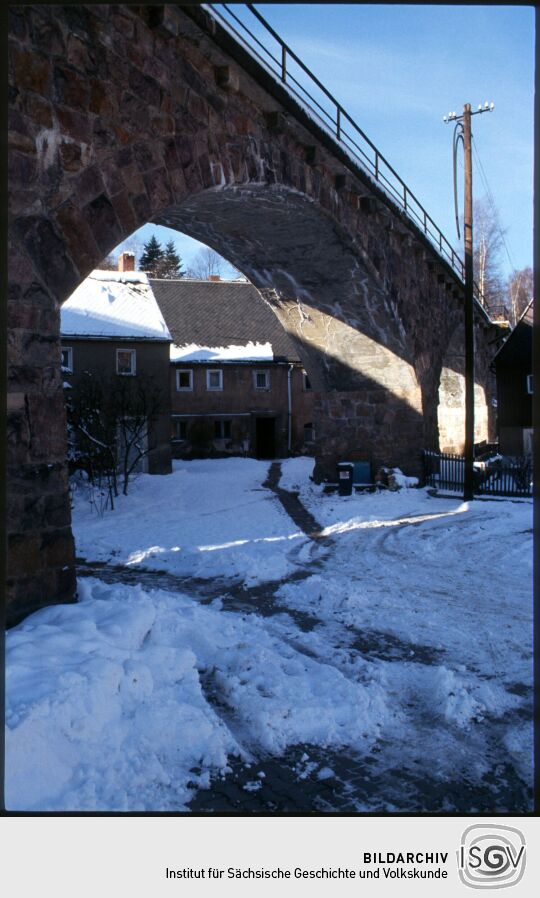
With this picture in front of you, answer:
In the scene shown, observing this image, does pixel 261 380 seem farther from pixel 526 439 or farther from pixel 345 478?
pixel 345 478

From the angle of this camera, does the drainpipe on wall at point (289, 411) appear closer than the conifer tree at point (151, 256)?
Yes

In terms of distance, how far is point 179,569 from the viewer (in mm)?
8781

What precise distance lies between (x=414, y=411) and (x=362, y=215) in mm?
5576

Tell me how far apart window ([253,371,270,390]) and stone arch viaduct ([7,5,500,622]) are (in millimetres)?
16744

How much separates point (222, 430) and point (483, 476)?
15.6 metres

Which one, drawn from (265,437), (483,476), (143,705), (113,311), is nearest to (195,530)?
(143,705)

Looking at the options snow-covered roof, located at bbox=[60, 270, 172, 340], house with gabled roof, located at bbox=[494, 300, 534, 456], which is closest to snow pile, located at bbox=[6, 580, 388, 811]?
snow-covered roof, located at bbox=[60, 270, 172, 340]

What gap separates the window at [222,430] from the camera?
30.3 metres

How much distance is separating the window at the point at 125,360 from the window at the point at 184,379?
23.0 ft

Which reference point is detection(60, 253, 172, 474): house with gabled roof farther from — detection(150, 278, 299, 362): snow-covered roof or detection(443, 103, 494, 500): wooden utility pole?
detection(443, 103, 494, 500): wooden utility pole

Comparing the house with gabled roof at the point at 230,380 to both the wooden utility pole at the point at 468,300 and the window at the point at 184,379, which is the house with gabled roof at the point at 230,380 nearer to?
Answer: the window at the point at 184,379

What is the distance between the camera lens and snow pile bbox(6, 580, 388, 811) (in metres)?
3.30

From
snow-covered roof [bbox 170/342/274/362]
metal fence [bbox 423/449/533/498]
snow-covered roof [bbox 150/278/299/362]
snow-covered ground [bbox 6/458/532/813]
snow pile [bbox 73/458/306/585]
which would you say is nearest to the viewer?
snow-covered ground [bbox 6/458/532/813]

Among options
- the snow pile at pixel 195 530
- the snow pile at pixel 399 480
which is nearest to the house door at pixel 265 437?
the snow pile at pixel 195 530
